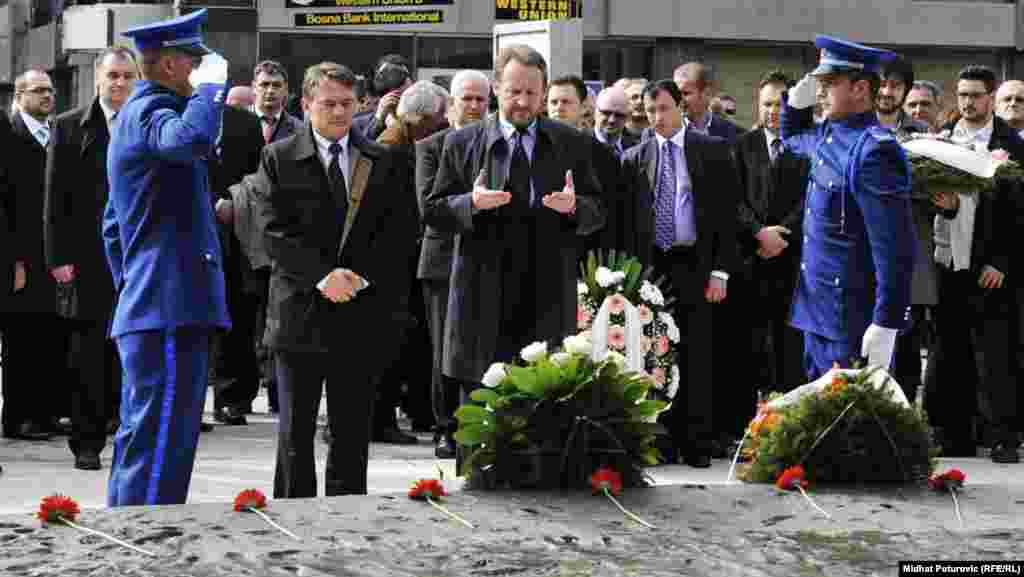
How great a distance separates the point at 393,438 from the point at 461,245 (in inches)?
174

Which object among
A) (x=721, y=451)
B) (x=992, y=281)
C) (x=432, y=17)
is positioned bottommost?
(x=721, y=451)

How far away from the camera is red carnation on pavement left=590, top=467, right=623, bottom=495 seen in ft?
23.5

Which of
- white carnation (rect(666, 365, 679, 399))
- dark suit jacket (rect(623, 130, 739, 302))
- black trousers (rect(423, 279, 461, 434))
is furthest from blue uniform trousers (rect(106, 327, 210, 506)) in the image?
dark suit jacket (rect(623, 130, 739, 302))

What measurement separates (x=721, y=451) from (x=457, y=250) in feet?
13.8

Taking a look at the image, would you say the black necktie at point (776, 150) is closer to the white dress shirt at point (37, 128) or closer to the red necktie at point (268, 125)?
the red necktie at point (268, 125)

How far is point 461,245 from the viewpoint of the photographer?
32.0 feet

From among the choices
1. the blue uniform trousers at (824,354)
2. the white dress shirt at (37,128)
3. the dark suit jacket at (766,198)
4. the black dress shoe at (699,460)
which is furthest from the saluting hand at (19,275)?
the blue uniform trousers at (824,354)

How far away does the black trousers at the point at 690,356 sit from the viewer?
1294 cm

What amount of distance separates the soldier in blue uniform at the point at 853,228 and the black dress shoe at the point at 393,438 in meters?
4.71

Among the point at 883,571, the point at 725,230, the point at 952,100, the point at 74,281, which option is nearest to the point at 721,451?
the point at 725,230

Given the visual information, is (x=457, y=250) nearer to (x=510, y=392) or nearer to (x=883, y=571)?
(x=510, y=392)

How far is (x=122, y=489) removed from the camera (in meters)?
8.59

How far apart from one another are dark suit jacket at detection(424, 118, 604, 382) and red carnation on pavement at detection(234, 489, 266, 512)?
117 inches

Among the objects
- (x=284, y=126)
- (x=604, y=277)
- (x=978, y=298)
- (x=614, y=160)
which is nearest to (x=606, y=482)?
(x=614, y=160)
